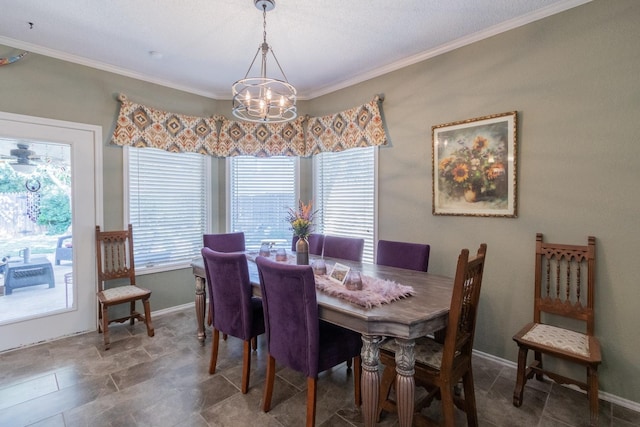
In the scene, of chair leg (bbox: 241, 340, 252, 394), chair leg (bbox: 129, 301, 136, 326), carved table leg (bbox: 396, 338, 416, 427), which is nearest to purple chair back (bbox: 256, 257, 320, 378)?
chair leg (bbox: 241, 340, 252, 394)

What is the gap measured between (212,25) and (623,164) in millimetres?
3239

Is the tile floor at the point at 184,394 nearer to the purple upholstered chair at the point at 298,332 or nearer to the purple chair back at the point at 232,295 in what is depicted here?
the purple upholstered chair at the point at 298,332

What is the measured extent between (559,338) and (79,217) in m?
4.31

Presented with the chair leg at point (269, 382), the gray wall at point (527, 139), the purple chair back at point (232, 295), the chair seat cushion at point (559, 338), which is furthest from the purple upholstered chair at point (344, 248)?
the chair seat cushion at point (559, 338)

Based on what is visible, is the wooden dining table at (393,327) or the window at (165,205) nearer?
the wooden dining table at (393,327)

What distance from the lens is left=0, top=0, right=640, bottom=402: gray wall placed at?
217 centimetres

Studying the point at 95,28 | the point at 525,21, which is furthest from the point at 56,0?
the point at 525,21

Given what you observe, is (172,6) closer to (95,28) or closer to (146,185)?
(95,28)

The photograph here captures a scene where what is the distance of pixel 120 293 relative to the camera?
3195mm

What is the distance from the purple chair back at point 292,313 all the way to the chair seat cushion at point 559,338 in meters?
1.47

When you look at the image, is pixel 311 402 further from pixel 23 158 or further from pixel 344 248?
pixel 23 158

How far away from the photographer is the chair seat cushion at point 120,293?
3.08 m

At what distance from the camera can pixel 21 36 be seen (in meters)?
2.83

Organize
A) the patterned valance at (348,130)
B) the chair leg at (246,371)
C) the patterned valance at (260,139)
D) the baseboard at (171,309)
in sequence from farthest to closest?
1. the patterned valance at (260,139)
2. the baseboard at (171,309)
3. the patterned valance at (348,130)
4. the chair leg at (246,371)
